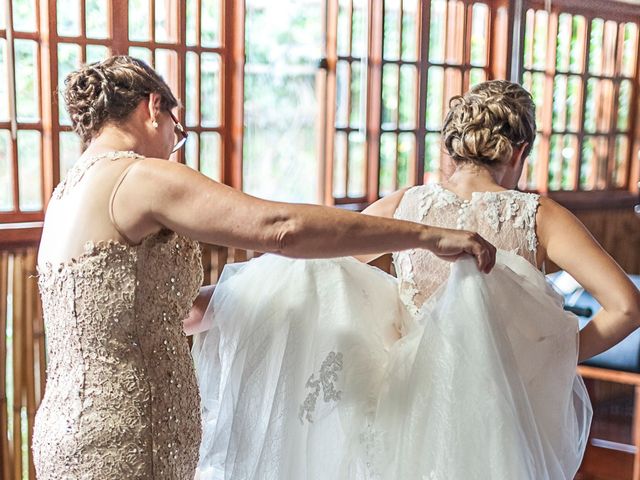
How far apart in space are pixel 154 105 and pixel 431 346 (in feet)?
2.44

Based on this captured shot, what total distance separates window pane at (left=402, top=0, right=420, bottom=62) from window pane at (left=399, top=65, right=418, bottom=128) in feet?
0.21

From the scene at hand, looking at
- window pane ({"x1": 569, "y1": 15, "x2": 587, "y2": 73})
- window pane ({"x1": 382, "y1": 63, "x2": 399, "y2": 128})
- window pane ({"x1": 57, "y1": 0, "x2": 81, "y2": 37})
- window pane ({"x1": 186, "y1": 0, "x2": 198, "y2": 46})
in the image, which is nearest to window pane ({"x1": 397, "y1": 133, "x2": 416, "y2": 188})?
window pane ({"x1": 382, "y1": 63, "x2": 399, "y2": 128})

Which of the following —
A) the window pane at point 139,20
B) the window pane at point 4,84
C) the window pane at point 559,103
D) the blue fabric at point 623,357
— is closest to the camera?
the window pane at point 4,84

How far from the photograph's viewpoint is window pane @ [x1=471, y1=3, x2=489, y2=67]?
4.98 meters

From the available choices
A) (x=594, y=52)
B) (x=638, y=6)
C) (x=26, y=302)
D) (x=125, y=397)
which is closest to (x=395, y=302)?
(x=125, y=397)

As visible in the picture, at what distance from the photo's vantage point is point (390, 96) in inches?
177

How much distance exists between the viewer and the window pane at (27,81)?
322 cm

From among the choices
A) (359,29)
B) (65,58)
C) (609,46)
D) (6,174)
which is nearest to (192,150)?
(65,58)

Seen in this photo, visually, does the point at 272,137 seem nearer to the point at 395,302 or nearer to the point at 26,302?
the point at 26,302

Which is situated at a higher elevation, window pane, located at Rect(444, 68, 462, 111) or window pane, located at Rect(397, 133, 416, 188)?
window pane, located at Rect(444, 68, 462, 111)

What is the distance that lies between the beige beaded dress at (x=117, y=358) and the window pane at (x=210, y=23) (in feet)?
6.72

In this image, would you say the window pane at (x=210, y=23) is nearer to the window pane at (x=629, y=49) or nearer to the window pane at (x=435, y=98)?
the window pane at (x=435, y=98)

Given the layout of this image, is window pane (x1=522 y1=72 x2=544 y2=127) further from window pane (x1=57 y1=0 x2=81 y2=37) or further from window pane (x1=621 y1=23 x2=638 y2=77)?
window pane (x1=57 y1=0 x2=81 y2=37)

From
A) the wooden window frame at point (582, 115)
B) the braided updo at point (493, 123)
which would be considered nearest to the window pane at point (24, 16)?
the braided updo at point (493, 123)
